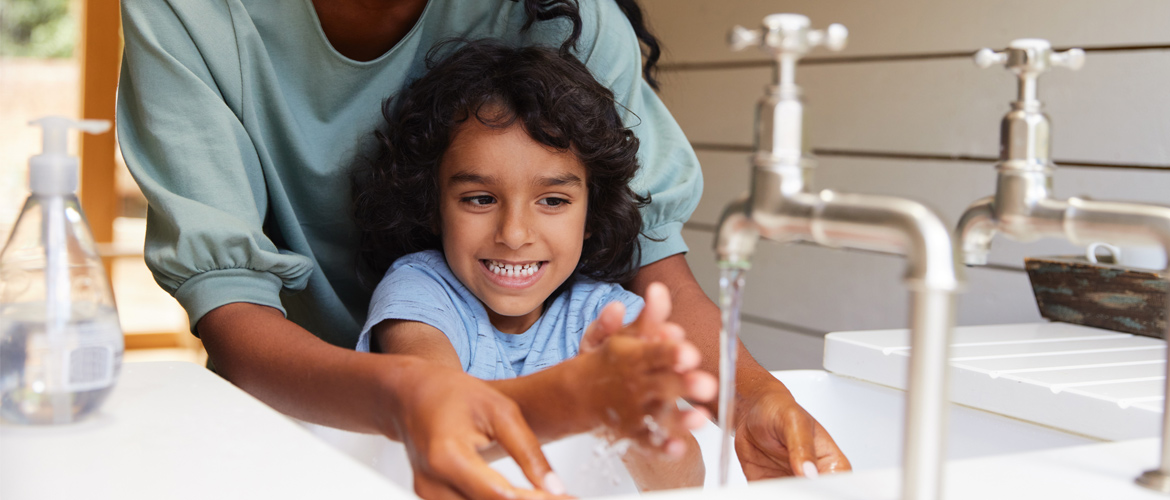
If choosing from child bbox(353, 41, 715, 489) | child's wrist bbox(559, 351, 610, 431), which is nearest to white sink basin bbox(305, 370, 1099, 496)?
child bbox(353, 41, 715, 489)

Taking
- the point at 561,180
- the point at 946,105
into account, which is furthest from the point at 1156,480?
the point at 946,105

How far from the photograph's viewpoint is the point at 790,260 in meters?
1.96

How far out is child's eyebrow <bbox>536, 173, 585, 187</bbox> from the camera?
1053 millimetres

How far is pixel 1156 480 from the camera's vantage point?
536 mm

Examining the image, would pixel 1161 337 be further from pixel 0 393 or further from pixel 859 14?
pixel 0 393

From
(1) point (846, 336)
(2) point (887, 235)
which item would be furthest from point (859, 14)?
(2) point (887, 235)

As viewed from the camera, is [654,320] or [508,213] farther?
[508,213]

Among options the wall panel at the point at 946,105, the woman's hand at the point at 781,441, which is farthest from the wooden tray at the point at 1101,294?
the woman's hand at the point at 781,441

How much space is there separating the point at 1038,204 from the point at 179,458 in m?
0.49

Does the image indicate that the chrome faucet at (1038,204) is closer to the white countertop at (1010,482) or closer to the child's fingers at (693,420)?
the white countertop at (1010,482)

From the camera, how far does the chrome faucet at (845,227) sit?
42 cm

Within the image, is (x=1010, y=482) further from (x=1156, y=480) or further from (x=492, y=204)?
(x=492, y=204)

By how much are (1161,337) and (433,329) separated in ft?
2.64

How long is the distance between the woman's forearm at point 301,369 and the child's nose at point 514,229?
26 cm
